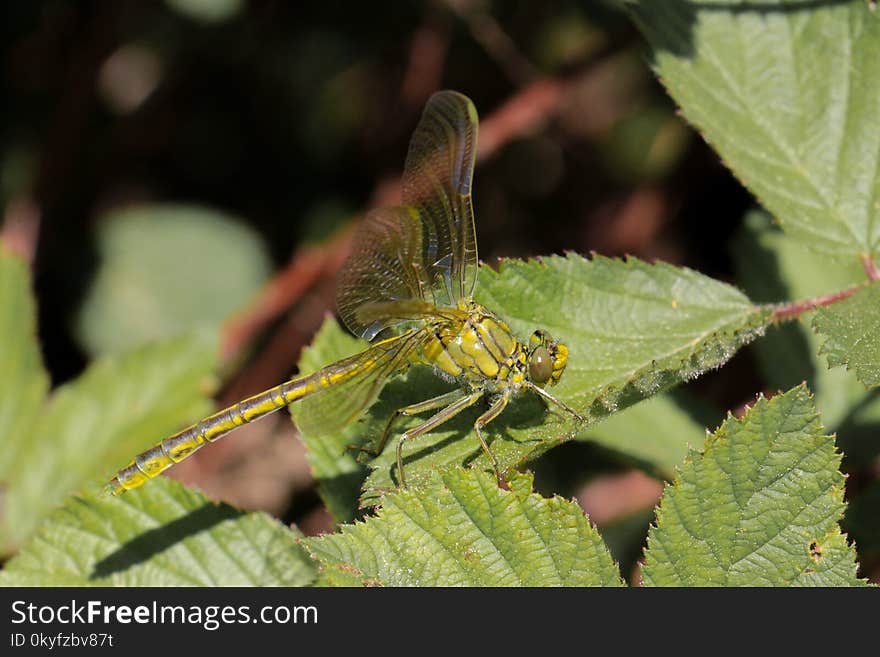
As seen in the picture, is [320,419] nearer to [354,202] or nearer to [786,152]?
[786,152]

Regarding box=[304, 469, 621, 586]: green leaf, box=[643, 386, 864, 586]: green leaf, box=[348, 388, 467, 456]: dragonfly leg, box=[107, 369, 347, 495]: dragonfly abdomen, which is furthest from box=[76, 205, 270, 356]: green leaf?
box=[643, 386, 864, 586]: green leaf

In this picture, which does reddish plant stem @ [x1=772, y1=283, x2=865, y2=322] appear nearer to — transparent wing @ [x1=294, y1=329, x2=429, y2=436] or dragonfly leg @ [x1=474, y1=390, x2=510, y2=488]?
dragonfly leg @ [x1=474, y1=390, x2=510, y2=488]

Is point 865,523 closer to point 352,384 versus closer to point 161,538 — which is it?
point 352,384

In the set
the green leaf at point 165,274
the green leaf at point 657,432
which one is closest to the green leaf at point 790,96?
the green leaf at point 657,432

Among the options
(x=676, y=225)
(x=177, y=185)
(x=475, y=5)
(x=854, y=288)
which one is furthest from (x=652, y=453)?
(x=177, y=185)

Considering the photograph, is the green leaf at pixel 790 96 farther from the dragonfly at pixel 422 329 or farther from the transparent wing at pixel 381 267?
the transparent wing at pixel 381 267
